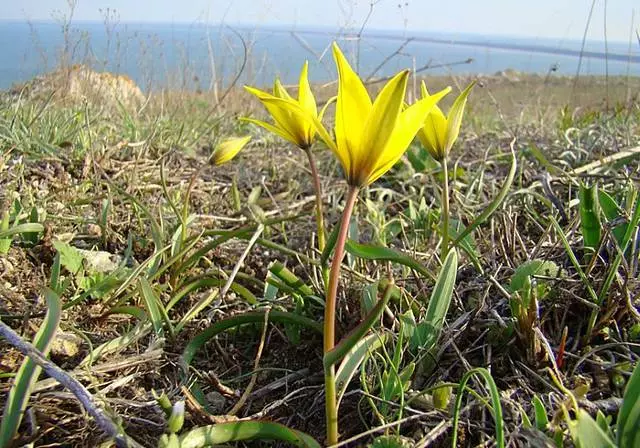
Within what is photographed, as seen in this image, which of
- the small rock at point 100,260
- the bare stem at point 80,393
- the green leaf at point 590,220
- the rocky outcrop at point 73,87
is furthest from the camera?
the rocky outcrop at point 73,87

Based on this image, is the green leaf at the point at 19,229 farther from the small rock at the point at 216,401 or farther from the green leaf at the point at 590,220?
the green leaf at the point at 590,220

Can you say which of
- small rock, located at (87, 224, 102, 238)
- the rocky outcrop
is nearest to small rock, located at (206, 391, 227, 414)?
small rock, located at (87, 224, 102, 238)

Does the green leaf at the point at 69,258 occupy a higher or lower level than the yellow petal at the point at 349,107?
lower

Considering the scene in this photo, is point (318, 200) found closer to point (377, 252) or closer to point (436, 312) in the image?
point (377, 252)

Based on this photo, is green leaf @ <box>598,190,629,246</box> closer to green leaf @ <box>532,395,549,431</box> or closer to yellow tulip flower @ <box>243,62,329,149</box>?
green leaf @ <box>532,395,549,431</box>

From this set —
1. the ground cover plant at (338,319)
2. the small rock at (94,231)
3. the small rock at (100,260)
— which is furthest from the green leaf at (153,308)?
the small rock at (94,231)

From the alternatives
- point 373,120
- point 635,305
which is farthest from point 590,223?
point 373,120

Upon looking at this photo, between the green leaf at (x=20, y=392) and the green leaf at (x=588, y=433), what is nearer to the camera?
the green leaf at (x=588, y=433)
